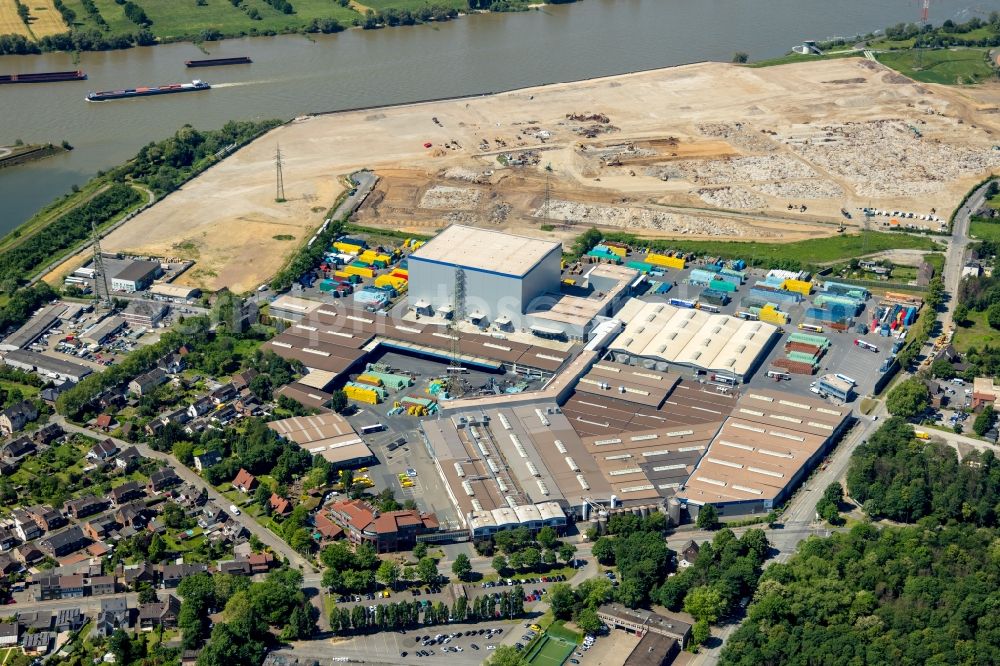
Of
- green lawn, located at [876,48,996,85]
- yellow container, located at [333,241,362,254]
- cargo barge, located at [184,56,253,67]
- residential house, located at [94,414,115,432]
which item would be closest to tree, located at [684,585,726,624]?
residential house, located at [94,414,115,432]

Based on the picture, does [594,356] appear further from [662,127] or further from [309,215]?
[662,127]

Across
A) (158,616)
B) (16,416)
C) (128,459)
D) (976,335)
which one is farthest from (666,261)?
(158,616)

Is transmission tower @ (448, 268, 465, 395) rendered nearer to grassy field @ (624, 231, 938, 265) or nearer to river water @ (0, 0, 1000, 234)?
grassy field @ (624, 231, 938, 265)

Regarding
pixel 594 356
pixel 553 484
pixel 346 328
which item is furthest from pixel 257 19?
pixel 553 484

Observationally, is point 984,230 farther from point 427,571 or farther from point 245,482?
point 245,482

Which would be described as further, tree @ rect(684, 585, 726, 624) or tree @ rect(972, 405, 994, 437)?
tree @ rect(972, 405, 994, 437)

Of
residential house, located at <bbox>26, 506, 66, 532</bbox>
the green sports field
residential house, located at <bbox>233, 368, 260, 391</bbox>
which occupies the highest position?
residential house, located at <bbox>233, 368, 260, 391</bbox>
